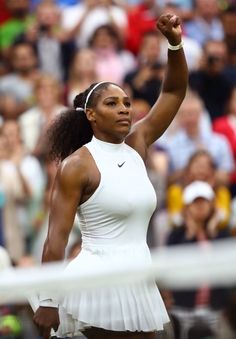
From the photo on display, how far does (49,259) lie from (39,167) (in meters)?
4.69

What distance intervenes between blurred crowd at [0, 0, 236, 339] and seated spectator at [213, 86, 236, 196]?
0.01 m

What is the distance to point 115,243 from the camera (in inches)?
240

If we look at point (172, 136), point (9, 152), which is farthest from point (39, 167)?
point (172, 136)

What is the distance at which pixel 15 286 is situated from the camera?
14.8 feet

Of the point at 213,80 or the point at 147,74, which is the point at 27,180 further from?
the point at 213,80

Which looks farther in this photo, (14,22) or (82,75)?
(14,22)

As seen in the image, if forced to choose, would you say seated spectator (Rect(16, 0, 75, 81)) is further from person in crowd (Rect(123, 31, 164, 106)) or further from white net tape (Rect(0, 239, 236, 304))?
white net tape (Rect(0, 239, 236, 304))

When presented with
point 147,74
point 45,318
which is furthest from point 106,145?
point 147,74

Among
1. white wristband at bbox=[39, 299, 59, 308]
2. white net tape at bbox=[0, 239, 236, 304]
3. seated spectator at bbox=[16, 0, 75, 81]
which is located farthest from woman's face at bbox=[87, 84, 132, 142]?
seated spectator at bbox=[16, 0, 75, 81]

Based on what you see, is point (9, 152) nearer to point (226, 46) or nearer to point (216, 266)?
point (226, 46)

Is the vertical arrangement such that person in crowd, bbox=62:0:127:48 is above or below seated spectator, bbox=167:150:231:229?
above

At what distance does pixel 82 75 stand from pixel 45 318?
19.7ft

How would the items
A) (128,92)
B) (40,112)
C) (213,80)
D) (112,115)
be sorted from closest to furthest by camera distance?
(112,115) < (40,112) < (128,92) < (213,80)

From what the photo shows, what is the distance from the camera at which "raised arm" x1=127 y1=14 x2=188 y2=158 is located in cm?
650
